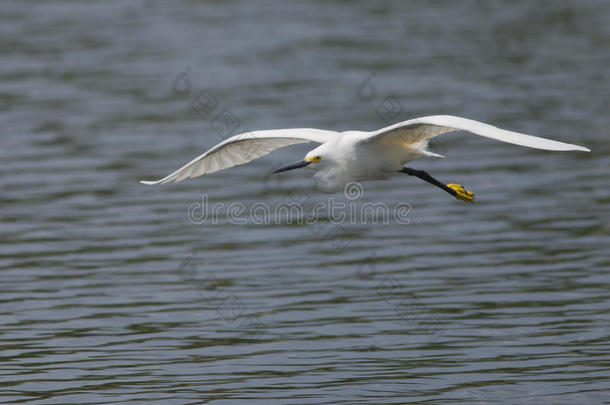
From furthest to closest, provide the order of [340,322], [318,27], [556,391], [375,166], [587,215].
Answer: [318,27] < [587,215] < [340,322] < [375,166] < [556,391]

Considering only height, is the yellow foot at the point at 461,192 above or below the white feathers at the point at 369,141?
below

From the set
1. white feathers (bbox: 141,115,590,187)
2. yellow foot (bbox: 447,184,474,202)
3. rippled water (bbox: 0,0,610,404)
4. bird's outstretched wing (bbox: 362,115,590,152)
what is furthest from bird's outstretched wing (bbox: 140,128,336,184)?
rippled water (bbox: 0,0,610,404)

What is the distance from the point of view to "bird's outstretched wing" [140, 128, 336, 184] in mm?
12383

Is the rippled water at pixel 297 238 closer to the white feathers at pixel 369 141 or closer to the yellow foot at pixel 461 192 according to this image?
the yellow foot at pixel 461 192

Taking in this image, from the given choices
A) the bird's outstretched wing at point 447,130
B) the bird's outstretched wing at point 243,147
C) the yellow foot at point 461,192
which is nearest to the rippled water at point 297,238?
the yellow foot at point 461,192

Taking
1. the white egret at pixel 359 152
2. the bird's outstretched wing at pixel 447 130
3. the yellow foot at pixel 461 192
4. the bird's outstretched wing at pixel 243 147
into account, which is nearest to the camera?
the bird's outstretched wing at pixel 447 130

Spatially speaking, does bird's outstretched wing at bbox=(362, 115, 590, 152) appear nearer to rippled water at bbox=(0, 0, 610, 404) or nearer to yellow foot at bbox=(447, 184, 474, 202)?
yellow foot at bbox=(447, 184, 474, 202)

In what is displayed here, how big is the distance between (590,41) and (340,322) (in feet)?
69.6

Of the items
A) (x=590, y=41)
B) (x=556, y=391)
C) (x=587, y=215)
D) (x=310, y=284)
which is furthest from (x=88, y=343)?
(x=590, y=41)

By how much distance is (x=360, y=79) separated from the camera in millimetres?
28312

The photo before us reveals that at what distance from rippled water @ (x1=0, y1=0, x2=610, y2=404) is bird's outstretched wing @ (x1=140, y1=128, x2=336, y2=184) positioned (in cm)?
176

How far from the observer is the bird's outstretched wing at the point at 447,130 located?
9.55 meters

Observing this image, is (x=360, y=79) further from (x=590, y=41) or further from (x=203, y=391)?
(x=203, y=391)

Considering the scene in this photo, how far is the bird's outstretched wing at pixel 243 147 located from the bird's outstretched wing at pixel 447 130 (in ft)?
3.49
